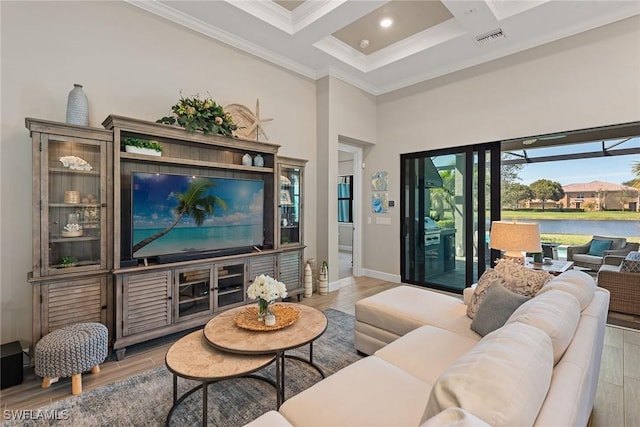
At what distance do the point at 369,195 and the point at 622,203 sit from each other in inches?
168

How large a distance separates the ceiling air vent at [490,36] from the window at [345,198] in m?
4.98

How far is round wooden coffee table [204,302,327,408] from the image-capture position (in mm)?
1760

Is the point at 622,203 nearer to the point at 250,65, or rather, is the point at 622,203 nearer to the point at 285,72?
the point at 285,72

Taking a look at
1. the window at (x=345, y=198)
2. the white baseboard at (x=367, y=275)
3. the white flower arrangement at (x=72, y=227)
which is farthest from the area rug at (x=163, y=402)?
the window at (x=345, y=198)

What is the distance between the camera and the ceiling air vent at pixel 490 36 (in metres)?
3.63

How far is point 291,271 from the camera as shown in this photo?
409 cm

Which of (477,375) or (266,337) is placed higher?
(477,375)

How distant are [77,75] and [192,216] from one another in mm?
1658

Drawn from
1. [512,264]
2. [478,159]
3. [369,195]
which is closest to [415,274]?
[369,195]

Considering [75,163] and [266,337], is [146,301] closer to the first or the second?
[75,163]

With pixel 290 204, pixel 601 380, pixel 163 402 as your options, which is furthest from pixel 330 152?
pixel 601 380

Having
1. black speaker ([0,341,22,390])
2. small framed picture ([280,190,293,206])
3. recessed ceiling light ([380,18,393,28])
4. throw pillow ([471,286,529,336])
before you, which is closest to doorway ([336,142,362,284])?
small framed picture ([280,190,293,206])

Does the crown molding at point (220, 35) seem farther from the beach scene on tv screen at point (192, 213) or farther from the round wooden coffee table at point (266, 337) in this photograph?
the round wooden coffee table at point (266, 337)

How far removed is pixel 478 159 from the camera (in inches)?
171
